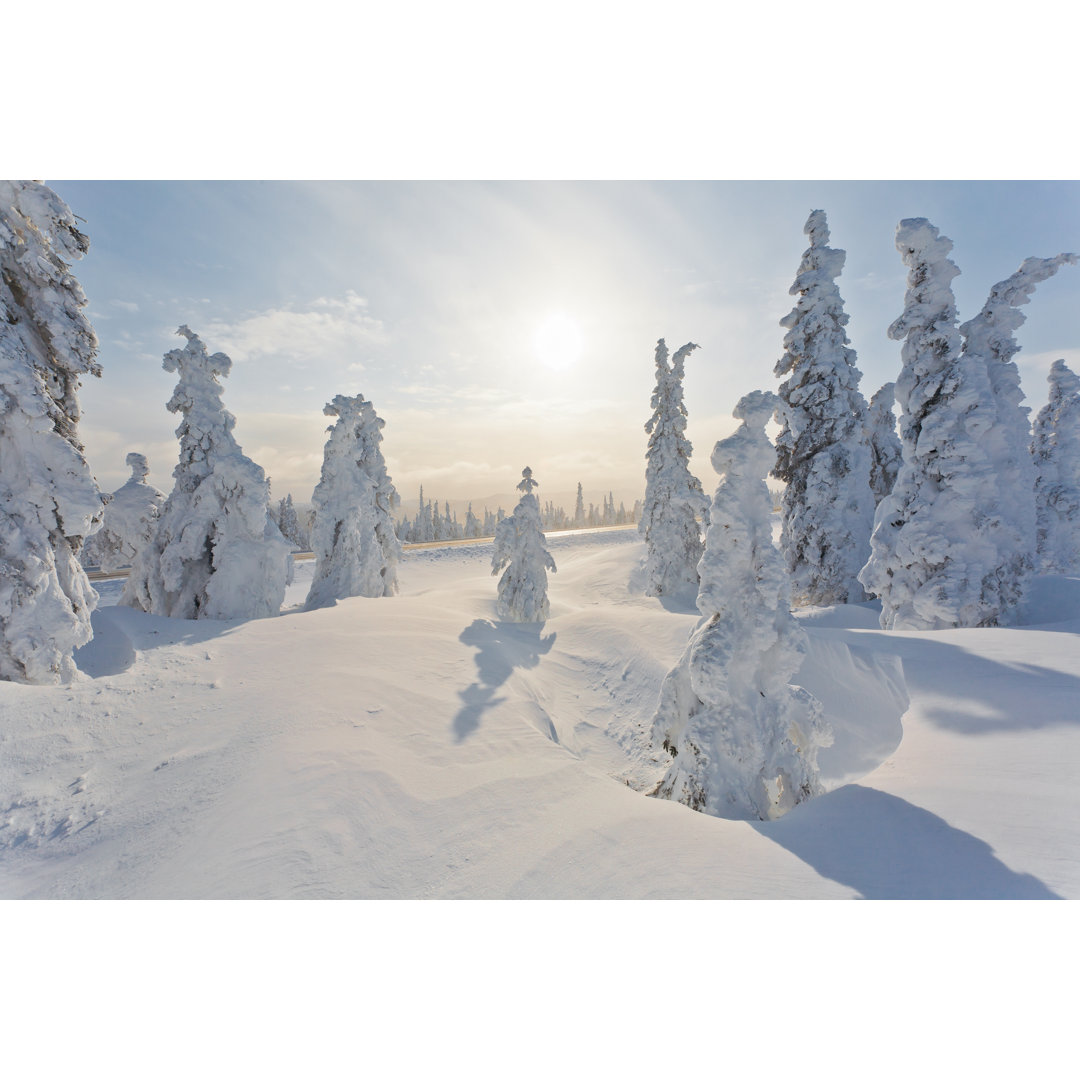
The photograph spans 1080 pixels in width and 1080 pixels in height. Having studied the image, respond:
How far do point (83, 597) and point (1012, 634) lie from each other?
14.0 metres

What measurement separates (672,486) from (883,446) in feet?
26.0

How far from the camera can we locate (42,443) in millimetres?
5730

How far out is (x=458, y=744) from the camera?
513 centimetres

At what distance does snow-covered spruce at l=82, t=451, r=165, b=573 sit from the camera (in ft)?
38.9

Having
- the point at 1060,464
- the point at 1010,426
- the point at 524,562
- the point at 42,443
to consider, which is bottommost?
the point at 524,562

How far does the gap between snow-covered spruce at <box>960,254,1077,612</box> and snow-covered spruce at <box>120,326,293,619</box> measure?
54.3 feet

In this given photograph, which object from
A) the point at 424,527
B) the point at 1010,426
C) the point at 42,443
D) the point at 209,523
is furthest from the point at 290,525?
the point at 1010,426

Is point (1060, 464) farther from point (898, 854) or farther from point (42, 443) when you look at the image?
point (42, 443)

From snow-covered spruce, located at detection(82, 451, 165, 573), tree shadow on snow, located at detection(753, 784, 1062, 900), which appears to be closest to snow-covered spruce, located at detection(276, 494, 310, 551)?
snow-covered spruce, located at detection(82, 451, 165, 573)

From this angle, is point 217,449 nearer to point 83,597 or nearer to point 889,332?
point 83,597

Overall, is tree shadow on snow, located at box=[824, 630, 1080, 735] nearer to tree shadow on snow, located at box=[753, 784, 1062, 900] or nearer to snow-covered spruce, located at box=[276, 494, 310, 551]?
tree shadow on snow, located at box=[753, 784, 1062, 900]

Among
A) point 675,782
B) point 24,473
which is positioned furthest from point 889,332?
point 24,473

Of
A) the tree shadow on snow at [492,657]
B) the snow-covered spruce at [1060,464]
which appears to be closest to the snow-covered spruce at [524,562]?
the tree shadow on snow at [492,657]

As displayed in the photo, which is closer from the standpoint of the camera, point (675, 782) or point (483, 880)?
point (483, 880)
